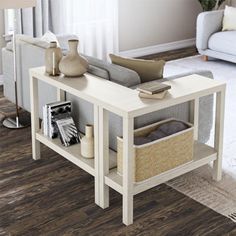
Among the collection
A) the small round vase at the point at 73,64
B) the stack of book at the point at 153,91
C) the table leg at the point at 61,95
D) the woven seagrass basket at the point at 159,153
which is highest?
the small round vase at the point at 73,64

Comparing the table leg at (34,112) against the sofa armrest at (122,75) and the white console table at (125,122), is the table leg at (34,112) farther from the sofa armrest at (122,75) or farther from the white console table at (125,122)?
→ the sofa armrest at (122,75)

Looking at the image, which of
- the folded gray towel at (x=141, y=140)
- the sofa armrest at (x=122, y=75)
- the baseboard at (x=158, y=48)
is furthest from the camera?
the baseboard at (x=158, y=48)

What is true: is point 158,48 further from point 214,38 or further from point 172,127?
point 172,127

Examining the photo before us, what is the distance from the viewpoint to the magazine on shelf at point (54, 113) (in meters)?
3.23

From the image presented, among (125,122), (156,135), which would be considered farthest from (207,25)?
(125,122)

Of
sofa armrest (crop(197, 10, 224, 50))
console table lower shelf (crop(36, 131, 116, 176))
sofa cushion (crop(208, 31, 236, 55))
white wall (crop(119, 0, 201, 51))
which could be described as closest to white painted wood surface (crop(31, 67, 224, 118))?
console table lower shelf (crop(36, 131, 116, 176))

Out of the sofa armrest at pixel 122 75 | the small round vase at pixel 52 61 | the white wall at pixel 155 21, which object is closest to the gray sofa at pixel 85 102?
the sofa armrest at pixel 122 75

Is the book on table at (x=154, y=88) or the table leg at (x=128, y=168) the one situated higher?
the book on table at (x=154, y=88)

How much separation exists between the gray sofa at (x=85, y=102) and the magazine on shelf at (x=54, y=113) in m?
0.10

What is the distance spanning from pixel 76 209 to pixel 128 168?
488 millimetres

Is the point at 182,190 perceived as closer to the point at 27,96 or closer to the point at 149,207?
the point at 149,207

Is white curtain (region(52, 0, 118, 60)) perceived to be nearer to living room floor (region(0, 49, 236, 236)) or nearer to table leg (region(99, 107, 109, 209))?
living room floor (region(0, 49, 236, 236))

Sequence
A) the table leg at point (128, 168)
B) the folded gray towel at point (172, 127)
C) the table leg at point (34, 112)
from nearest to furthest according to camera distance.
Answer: the table leg at point (128, 168) < the folded gray towel at point (172, 127) < the table leg at point (34, 112)

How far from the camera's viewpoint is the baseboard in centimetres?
637
